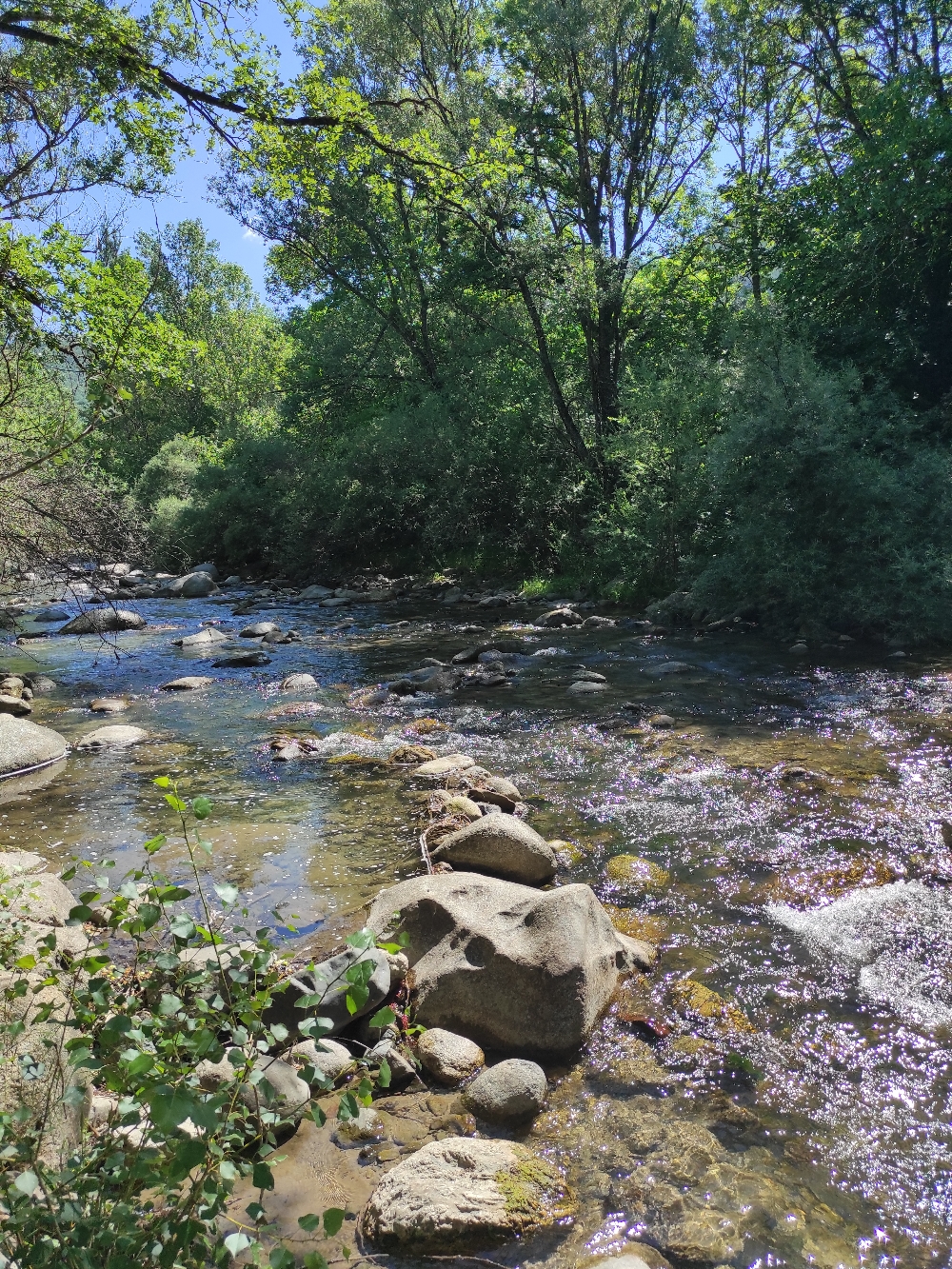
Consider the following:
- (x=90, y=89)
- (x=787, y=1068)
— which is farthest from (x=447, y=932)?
(x=90, y=89)

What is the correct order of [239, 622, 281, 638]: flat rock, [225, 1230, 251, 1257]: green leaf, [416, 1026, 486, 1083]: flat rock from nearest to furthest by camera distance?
[225, 1230, 251, 1257]: green leaf → [416, 1026, 486, 1083]: flat rock → [239, 622, 281, 638]: flat rock

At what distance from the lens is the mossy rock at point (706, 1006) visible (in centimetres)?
433

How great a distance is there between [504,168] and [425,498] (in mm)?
17324

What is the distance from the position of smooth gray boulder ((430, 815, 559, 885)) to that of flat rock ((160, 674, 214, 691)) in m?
8.25

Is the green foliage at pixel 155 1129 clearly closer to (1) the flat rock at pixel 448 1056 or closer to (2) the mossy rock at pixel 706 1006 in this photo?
(1) the flat rock at pixel 448 1056

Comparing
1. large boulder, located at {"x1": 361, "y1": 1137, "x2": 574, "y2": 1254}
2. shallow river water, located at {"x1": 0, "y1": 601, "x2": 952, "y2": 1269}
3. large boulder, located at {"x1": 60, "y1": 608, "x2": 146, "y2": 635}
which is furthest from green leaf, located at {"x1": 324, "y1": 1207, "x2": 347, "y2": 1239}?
large boulder, located at {"x1": 60, "y1": 608, "x2": 146, "y2": 635}

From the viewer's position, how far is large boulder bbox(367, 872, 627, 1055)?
4.24 meters

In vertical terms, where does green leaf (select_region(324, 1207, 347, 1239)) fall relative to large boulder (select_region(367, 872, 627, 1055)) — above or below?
above

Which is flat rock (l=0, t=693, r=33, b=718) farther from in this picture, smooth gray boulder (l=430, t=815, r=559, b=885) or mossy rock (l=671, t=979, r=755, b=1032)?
mossy rock (l=671, t=979, r=755, b=1032)

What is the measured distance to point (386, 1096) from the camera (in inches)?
152

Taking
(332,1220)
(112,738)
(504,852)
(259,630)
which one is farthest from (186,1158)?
(259,630)

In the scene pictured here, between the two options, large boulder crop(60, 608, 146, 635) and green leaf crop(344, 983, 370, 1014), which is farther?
large boulder crop(60, 608, 146, 635)

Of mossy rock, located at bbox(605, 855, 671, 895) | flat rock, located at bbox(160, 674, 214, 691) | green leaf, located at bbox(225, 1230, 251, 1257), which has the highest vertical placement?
green leaf, located at bbox(225, 1230, 251, 1257)

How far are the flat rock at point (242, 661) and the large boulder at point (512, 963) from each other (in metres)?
10.3
